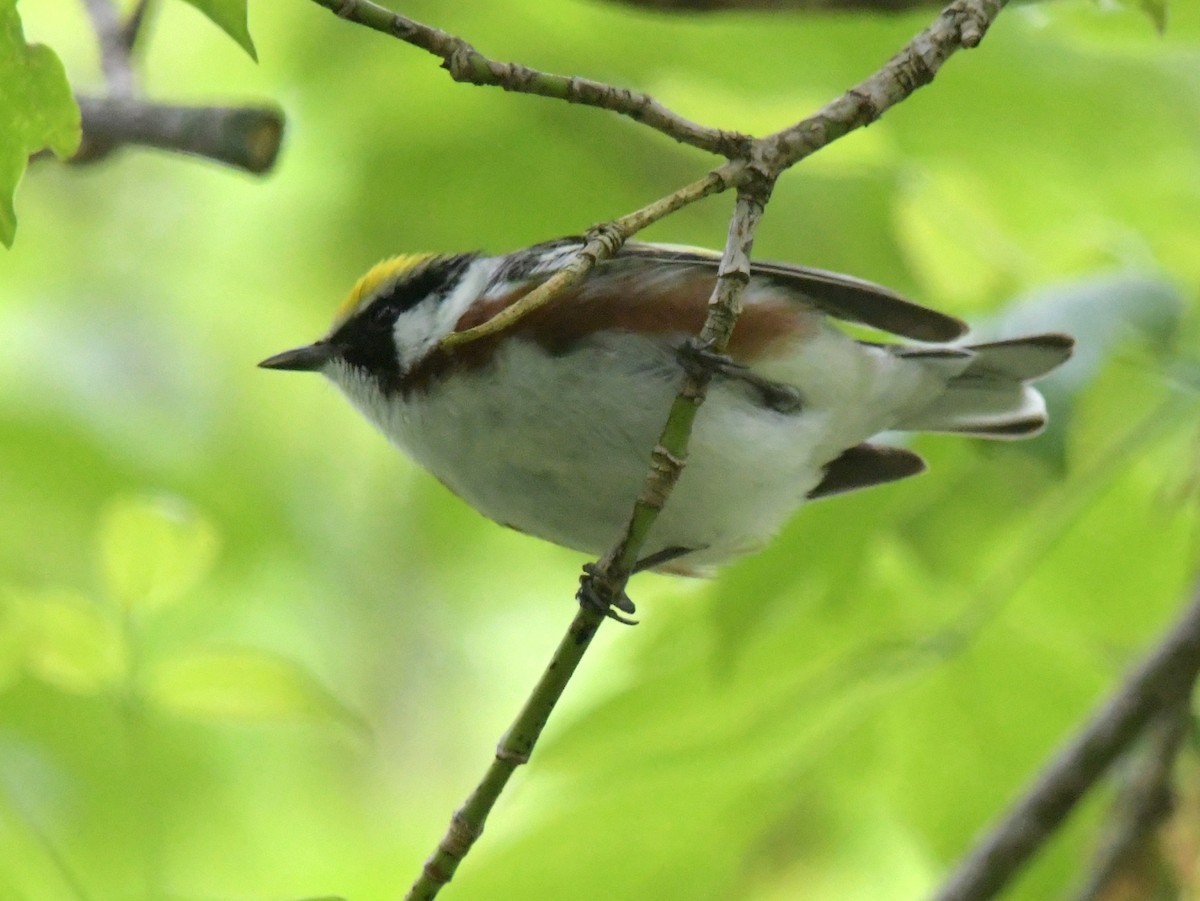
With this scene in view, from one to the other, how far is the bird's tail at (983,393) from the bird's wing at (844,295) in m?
0.20

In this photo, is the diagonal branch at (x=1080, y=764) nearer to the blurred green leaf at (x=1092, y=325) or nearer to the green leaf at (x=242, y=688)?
the blurred green leaf at (x=1092, y=325)

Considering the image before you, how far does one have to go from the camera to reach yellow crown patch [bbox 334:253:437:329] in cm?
343

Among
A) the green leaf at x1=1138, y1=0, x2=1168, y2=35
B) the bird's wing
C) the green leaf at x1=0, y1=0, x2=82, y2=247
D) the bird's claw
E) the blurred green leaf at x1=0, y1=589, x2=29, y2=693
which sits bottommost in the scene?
the blurred green leaf at x1=0, y1=589, x2=29, y2=693

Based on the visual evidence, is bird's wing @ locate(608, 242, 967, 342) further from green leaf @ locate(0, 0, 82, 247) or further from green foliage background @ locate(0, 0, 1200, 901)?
green leaf @ locate(0, 0, 82, 247)

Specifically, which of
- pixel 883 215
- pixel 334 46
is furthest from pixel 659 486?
pixel 334 46

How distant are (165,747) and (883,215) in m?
2.17

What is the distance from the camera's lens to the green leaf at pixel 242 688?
243 centimetres

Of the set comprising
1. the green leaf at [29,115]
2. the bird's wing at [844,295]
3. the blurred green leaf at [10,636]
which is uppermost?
the green leaf at [29,115]

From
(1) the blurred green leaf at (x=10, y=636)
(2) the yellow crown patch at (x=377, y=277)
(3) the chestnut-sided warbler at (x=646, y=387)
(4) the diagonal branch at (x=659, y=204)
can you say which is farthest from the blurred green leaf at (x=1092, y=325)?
(1) the blurred green leaf at (x=10, y=636)

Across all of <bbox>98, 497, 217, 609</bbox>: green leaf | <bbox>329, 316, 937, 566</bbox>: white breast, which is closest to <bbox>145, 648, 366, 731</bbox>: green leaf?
<bbox>98, 497, 217, 609</bbox>: green leaf

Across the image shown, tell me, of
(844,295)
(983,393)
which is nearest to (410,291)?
(844,295)

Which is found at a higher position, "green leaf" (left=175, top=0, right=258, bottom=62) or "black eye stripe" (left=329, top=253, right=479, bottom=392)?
"green leaf" (left=175, top=0, right=258, bottom=62)

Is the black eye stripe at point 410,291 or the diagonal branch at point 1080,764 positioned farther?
the black eye stripe at point 410,291

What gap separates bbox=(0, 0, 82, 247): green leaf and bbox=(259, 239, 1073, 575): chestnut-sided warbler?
114 cm
